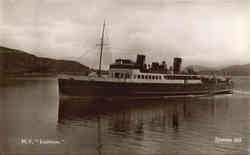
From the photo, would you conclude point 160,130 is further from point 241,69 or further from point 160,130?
point 241,69

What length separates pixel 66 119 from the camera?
545 cm

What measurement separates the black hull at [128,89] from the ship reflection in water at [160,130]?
6.10ft

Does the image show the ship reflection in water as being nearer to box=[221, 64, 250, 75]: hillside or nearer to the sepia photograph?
the sepia photograph

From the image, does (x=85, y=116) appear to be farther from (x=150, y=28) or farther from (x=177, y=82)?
(x=177, y=82)

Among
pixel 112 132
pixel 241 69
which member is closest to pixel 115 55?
pixel 112 132

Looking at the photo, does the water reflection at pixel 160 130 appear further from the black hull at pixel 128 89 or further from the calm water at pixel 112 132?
the black hull at pixel 128 89

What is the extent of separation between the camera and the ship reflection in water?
4.26 metres

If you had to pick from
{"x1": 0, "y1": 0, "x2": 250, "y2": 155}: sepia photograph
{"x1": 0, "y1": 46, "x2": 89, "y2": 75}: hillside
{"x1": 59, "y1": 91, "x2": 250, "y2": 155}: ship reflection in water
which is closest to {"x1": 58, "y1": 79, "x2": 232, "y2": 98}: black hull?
{"x1": 59, "y1": 91, "x2": 250, "y2": 155}: ship reflection in water

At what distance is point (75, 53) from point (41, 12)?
93 centimetres

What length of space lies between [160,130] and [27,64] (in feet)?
8.42

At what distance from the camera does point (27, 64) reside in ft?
17.0

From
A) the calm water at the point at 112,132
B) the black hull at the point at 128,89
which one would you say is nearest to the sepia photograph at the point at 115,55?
the calm water at the point at 112,132

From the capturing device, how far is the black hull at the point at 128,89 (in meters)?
8.47

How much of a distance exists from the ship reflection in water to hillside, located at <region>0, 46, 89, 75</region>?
93cm
